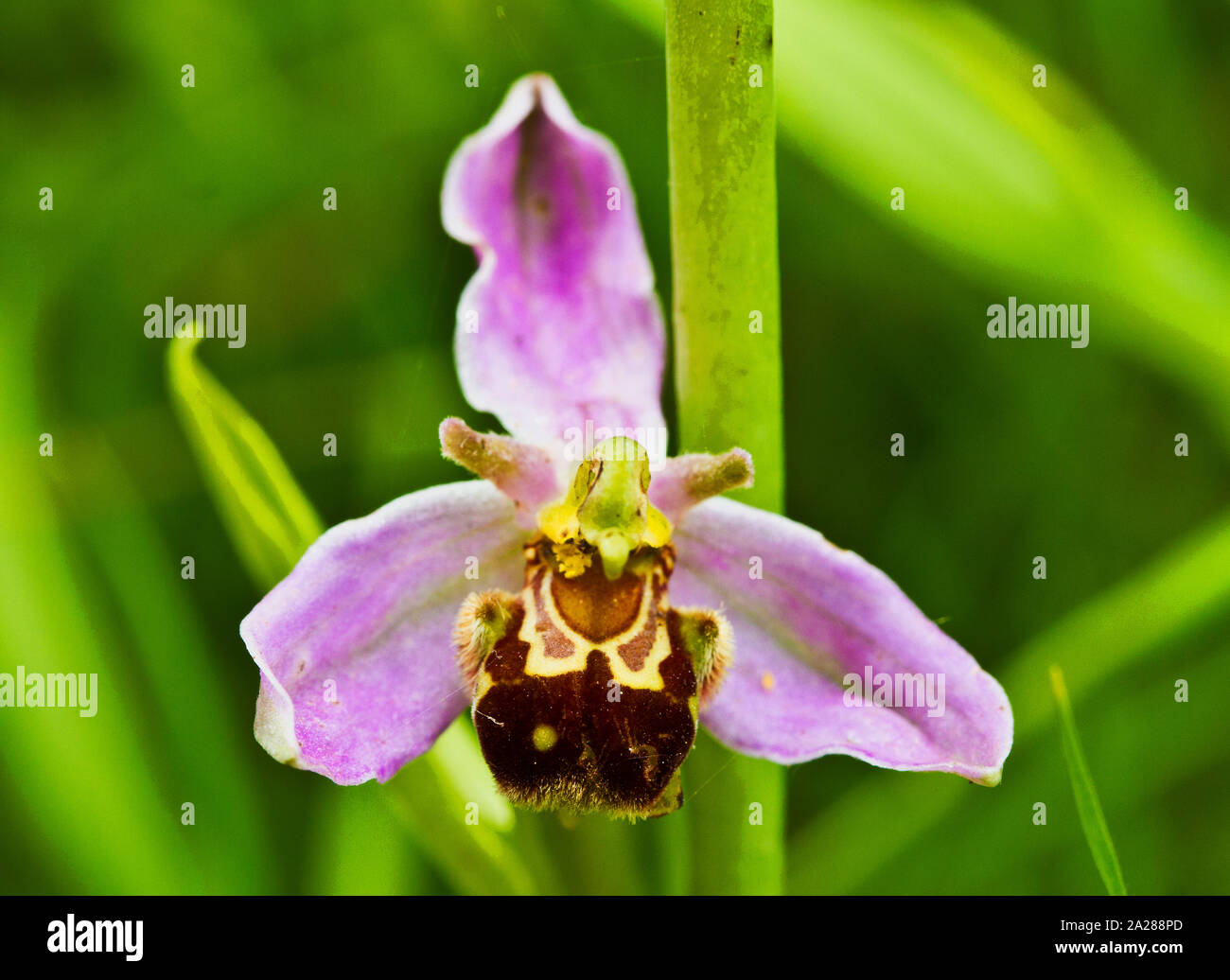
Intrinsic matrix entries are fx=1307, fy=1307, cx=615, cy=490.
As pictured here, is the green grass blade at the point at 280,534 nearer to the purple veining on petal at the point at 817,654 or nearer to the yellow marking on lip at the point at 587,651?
the yellow marking on lip at the point at 587,651

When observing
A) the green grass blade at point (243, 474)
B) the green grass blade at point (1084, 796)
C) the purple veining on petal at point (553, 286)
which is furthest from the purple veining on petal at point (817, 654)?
the green grass blade at point (243, 474)

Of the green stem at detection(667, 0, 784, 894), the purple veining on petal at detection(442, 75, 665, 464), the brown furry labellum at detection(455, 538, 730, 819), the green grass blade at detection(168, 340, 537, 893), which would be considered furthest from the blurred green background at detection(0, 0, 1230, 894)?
the green stem at detection(667, 0, 784, 894)

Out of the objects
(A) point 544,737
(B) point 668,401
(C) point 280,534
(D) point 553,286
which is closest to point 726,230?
(D) point 553,286

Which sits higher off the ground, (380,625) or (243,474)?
(243,474)

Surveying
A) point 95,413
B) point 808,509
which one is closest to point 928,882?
point 808,509

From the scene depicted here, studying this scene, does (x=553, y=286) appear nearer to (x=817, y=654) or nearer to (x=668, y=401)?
(x=817, y=654)

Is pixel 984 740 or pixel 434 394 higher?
pixel 434 394
